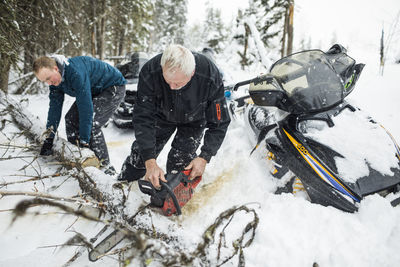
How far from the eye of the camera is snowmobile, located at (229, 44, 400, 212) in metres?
2.01

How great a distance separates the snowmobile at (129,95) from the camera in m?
5.00

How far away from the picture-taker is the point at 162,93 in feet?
7.25

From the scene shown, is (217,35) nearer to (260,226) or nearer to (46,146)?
(46,146)

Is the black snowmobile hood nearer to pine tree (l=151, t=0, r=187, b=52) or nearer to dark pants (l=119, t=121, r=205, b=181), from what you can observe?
dark pants (l=119, t=121, r=205, b=181)

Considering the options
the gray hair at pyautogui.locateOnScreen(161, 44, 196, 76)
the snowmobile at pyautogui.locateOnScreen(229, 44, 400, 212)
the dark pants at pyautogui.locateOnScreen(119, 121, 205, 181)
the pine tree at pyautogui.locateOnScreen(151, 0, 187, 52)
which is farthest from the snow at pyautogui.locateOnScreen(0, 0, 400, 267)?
the pine tree at pyautogui.locateOnScreen(151, 0, 187, 52)

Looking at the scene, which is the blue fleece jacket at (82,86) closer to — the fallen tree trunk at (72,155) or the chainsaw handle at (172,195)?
the fallen tree trunk at (72,155)

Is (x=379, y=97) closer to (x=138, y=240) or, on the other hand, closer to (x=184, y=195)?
(x=184, y=195)

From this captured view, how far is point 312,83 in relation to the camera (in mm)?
2299

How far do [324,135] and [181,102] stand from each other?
1.48m

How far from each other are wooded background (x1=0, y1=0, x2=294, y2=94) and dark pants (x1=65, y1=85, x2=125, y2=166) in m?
2.17

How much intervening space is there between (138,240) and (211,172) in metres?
2.26

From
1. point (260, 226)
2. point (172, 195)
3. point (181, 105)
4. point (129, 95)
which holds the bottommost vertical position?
point (260, 226)

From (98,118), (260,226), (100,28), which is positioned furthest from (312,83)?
(100,28)

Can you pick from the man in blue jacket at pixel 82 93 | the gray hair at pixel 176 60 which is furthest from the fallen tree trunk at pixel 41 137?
the gray hair at pixel 176 60
